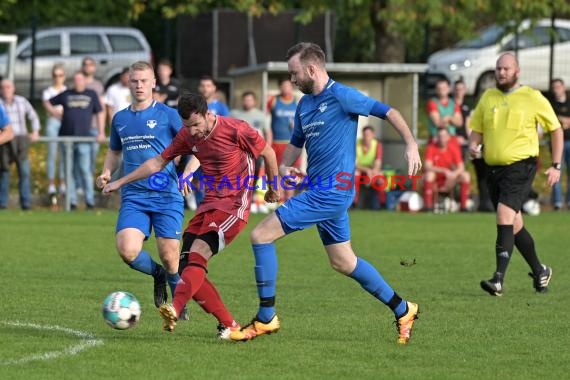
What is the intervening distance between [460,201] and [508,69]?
1115cm

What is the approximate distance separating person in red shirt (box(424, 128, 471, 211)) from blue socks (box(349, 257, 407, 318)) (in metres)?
13.4

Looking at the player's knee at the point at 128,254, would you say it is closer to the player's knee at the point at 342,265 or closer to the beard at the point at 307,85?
the player's knee at the point at 342,265

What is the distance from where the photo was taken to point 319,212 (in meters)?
8.92

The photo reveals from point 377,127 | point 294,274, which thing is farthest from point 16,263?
point 377,127

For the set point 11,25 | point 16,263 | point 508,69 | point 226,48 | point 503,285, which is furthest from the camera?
point 11,25

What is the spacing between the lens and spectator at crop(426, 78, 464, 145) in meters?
22.5

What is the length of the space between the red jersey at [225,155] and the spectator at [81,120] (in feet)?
39.3

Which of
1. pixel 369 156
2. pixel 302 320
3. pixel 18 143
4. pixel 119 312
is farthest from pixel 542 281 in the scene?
pixel 18 143

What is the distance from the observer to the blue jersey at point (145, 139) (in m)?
10.0

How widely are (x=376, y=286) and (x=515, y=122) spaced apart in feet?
11.9

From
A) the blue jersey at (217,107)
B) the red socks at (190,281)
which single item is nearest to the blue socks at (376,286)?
the red socks at (190,281)

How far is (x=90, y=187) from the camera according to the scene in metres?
21.6

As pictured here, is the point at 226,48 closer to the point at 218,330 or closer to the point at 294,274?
the point at 294,274

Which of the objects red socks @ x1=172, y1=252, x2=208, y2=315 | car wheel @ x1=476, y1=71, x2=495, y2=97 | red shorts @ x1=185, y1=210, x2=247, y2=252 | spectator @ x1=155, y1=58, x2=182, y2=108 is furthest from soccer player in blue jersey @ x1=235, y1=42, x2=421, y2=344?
car wheel @ x1=476, y1=71, x2=495, y2=97
